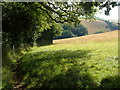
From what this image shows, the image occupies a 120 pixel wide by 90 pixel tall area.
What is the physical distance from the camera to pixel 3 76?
437 inches

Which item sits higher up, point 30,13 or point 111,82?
point 30,13

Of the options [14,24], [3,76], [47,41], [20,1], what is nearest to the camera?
[3,76]

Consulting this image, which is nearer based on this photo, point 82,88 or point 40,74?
point 82,88

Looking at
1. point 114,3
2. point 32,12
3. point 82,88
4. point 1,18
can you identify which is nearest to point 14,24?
point 1,18

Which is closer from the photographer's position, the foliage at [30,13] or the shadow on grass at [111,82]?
the shadow on grass at [111,82]

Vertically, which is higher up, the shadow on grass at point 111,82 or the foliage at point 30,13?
the foliage at point 30,13

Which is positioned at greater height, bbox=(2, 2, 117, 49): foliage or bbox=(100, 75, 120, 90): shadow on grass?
bbox=(2, 2, 117, 49): foliage

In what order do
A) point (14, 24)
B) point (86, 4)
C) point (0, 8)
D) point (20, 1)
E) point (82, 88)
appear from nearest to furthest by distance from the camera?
point (82, 88) < point (86, 4) < point (20, 1) < point (0, 8) < point (14, 24)

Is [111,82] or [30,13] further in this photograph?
[30,13]

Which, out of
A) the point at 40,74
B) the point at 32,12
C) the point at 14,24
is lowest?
the point at 40,74

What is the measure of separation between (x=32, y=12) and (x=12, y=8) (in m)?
2.76

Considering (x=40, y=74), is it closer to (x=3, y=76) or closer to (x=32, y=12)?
(x=3, y=76)

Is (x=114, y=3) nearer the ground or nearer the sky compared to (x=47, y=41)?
nearer the sky

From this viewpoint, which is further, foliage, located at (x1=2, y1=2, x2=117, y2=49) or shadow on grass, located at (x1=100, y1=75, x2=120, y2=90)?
foliage, located at (x1=2, y1=2, x2=117, y2=49)
